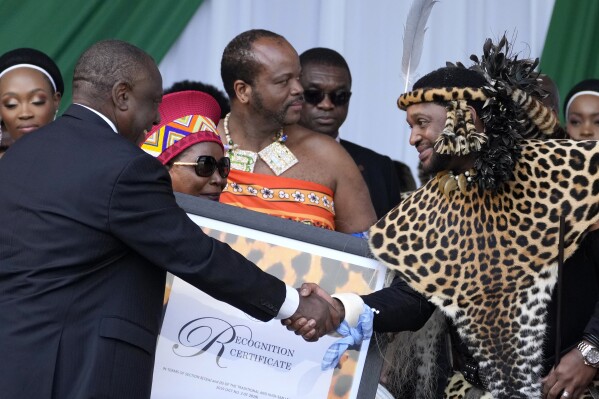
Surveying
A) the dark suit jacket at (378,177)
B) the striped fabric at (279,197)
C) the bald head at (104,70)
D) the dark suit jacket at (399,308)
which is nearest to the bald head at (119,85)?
the bald head at (104,70)

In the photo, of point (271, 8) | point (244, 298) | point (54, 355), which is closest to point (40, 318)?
point (54, 355)

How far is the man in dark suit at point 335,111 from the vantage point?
6.13m

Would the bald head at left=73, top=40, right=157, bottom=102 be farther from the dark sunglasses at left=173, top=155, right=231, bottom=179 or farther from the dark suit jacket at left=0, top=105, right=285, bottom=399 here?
the dark sunglasses at left=173, top=155, right=231, bottom=179

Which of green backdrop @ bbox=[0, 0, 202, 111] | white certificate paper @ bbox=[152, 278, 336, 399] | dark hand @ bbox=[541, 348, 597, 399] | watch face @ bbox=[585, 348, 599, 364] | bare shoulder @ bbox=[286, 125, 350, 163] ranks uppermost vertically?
green backdrop @ bbox=[0, 0, 202, 111]

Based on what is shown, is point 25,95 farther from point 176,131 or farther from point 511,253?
point 511,253

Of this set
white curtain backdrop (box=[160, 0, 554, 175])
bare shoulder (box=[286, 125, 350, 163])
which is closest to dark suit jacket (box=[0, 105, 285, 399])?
bare shoulder (box=[286, 125, 350, 163])

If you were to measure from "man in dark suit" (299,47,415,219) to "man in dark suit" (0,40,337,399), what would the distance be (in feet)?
7.68

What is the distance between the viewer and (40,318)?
12.0 ft

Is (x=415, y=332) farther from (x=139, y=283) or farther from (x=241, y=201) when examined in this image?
(x=139, y=283)

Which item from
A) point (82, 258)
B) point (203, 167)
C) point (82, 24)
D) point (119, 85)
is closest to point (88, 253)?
point (82, 258)

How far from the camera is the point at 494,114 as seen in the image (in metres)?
4.09

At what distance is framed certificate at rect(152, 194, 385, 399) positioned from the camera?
4422 mm

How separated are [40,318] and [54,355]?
0.12m

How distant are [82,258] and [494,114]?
1.52 metres
